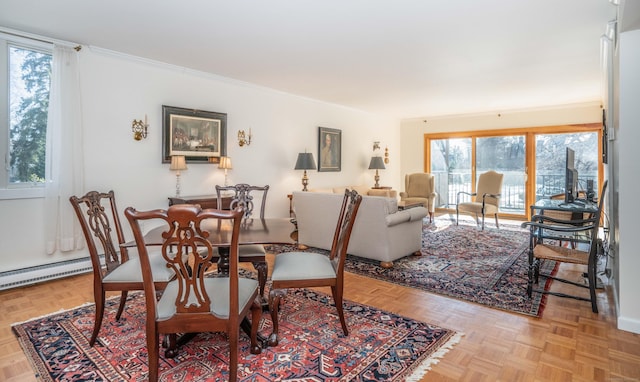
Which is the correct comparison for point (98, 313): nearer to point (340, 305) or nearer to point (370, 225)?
point (340, 305)

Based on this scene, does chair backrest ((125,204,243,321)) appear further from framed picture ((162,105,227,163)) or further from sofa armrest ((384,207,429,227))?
framed picture ((162,105,227,163))

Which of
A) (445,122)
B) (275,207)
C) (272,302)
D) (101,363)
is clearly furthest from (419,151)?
(101,363)

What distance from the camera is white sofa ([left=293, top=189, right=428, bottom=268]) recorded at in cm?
380

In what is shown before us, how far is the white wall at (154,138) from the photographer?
3.48 m

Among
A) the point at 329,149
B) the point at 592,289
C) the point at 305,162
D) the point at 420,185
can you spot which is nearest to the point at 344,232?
the point at 592,289

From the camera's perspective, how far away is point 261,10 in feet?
9.41

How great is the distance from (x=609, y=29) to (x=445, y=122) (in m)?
5.12

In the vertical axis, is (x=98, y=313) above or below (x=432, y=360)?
above

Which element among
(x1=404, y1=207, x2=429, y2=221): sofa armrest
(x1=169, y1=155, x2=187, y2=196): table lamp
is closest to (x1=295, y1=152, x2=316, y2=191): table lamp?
(x1=169, y1=155, x2=187, y2=196): table lamp

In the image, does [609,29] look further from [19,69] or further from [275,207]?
[19,69]

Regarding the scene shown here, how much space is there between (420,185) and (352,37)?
14.0 feet

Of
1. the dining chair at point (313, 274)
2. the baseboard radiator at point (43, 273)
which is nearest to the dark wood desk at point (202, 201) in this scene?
the baseboard radiator at point (43, 273)

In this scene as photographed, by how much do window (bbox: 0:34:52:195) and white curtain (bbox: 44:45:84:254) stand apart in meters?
0.16

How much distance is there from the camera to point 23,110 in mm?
3391
